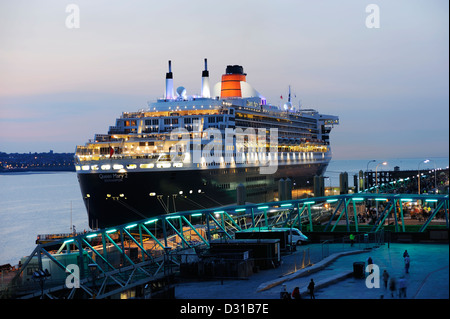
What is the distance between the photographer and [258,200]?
69.7m

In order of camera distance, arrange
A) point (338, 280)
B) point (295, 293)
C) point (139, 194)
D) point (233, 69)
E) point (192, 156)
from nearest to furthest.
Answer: point (295, 293) < point (338, 280) < point (139, 194) < point (192, 156) < point (233, 69)

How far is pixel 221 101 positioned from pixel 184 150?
49.2 ft

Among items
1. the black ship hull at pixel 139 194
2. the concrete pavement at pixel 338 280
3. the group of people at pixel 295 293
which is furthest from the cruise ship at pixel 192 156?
the group of people at pixel 295 293

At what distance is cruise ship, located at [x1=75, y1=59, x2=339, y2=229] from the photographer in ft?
175

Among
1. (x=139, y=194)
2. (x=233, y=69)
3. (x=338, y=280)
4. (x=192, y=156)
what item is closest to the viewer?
(x=338, y=280)

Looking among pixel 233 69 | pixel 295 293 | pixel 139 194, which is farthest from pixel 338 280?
pixel 233 69

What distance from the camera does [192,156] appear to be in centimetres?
5581

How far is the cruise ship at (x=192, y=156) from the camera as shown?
53.2 metres

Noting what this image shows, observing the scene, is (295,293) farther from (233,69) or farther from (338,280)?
(233,69)

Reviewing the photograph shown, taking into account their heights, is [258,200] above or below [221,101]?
below

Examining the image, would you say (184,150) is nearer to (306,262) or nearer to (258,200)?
(258,200)

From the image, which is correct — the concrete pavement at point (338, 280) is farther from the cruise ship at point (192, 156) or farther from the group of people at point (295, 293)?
the cruise ship at point (192, 156)
